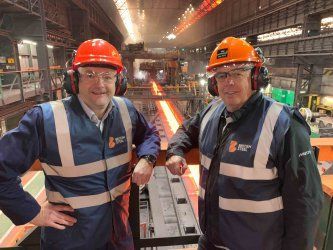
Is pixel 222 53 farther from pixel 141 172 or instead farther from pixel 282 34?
pixel 282 34

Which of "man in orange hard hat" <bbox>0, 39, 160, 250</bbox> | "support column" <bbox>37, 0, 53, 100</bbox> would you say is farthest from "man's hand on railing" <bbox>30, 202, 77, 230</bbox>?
"support column" <bbox>37, 0, 53, 100</bbox>

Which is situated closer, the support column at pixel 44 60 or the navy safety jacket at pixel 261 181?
the navy safety jacket at pixel 261 181

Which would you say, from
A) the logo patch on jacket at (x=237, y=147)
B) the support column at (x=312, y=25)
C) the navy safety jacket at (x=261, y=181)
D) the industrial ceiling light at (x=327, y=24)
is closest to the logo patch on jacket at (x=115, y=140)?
the navy safety jacket at (x=261, y=181)

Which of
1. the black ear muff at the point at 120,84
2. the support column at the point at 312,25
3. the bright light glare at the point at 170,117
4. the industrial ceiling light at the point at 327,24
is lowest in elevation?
the bright light glare at the point at 170,117

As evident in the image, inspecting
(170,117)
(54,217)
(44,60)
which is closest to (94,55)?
(54,217)

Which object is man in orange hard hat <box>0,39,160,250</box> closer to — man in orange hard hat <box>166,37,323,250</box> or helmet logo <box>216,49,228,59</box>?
man in orange hard hat <box>166,37,323,250</box>

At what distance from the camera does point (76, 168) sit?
6.16 ft

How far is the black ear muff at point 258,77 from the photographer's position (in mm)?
1908

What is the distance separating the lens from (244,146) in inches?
67.8

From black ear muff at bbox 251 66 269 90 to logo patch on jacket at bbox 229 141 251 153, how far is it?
447 millimetres

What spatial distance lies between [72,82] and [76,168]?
633 mm

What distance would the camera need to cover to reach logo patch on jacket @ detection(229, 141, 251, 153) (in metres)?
1.71

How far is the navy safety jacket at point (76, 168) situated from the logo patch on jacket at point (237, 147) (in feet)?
1.97

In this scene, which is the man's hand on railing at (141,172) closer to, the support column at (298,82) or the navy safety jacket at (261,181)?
the navy safety jacket at (261,181)
